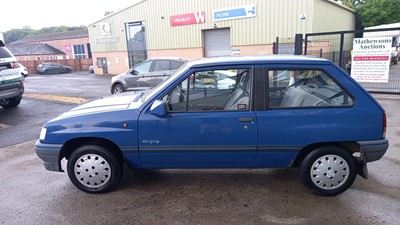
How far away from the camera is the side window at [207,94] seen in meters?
3.60

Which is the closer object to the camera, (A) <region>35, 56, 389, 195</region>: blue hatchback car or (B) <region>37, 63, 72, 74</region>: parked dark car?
(A) <region>35, 56, 389, 195</region>: blue hatchback car

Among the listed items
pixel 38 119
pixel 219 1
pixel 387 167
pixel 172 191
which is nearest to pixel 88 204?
pixel 172 191

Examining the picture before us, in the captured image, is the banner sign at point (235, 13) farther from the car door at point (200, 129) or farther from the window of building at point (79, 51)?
the window of building at point (79, 51)

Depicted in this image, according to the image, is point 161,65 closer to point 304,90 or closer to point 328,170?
point 304,90

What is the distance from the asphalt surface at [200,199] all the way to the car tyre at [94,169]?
135 millimetres

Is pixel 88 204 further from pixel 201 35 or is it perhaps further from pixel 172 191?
pixel 201 35

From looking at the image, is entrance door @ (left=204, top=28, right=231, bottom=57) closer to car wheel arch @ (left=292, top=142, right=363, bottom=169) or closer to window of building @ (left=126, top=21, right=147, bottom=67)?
window of building @ (left=126, top=21, right=147, bottom=67)

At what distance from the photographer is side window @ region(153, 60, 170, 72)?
10922 mm

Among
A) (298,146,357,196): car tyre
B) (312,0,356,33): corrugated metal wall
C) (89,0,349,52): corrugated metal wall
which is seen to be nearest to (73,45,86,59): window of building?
(89,0,349,52): corrugated metal wall

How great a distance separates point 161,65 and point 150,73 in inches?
19.9

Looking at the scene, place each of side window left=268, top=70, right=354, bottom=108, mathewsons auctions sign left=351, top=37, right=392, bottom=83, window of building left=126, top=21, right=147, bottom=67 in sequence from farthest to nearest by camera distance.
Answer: window of building left=126, top=21, right=147, bottom=67 < mathewsons auctions sign left=351, top=37, right=392, bottom=83 < side window left=268, top=70, right=354, bottom=108

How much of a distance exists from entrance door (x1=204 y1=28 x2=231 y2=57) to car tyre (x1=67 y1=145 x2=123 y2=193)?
18.6 m

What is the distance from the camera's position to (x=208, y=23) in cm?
2197

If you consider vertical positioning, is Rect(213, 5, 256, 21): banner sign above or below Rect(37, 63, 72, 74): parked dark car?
above
